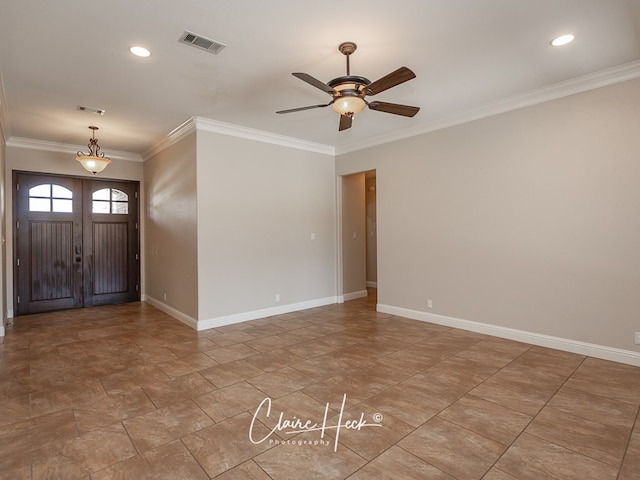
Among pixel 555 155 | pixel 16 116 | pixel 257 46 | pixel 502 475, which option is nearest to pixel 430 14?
pixel 257 46

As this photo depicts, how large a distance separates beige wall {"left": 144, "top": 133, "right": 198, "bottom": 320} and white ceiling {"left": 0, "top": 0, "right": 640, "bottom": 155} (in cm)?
90

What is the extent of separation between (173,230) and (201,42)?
3.43 meters

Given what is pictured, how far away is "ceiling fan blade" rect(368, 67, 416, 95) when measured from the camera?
262cm

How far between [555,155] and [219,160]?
428 cm

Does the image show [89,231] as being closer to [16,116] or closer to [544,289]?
[16,116]

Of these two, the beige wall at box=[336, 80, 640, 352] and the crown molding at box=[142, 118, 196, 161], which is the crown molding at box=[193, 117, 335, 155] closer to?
the crown molding at box=[142, 118, 196, 161]

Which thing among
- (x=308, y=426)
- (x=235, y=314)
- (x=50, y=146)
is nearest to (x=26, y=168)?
(x=50, y=146)

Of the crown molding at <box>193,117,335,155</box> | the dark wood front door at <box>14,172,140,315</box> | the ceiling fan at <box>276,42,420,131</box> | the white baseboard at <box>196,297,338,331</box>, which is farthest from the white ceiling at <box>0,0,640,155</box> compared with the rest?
the white baseboard at <box>196,297,338,331</box>

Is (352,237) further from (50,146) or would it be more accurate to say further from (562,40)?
(50,146)

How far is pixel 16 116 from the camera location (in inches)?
180

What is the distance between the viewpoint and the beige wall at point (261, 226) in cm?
491

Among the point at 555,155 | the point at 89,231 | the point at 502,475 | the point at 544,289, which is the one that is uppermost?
the point at 555,155

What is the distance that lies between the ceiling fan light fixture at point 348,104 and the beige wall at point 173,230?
2.72 m

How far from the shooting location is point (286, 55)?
3.06 metres
